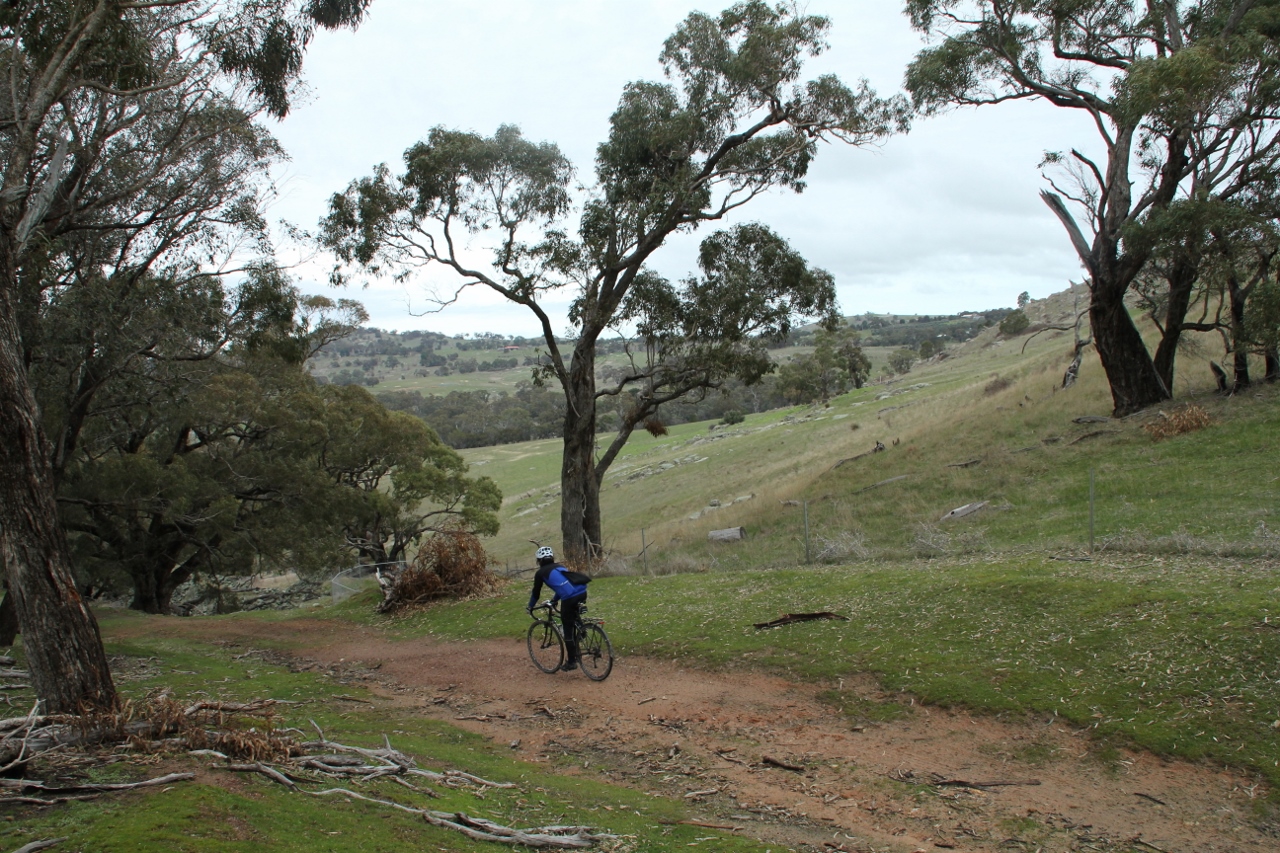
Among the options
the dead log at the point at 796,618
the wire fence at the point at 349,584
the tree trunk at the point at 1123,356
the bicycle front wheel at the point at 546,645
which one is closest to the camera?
the bicycle front wheel at the point at 546,645

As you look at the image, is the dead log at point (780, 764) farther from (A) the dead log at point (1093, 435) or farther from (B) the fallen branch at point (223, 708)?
(A) the dead log at point (1093, 435)

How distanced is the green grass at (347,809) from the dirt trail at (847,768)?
506mm

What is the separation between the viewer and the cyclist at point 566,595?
10.3 m

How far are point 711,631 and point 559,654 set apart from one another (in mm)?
2214

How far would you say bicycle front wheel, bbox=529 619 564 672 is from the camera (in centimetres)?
1116

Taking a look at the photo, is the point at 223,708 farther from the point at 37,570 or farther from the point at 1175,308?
the point at 1175,308

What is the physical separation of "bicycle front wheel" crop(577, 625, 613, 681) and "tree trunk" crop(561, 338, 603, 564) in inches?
377

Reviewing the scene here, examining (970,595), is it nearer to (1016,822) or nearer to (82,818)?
(1016,822)

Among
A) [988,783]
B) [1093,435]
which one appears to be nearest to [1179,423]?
[1093,435]

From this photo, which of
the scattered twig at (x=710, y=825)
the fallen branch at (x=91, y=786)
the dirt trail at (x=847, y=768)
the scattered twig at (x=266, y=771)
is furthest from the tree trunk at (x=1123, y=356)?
the fallen branch at (x=91, y=786)

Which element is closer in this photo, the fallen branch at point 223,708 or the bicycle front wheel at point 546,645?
the fallen branch at point 223,708

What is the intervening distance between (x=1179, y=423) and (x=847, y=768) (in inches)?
663

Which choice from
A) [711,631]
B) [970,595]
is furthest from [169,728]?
[970,595]

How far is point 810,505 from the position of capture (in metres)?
23.8
